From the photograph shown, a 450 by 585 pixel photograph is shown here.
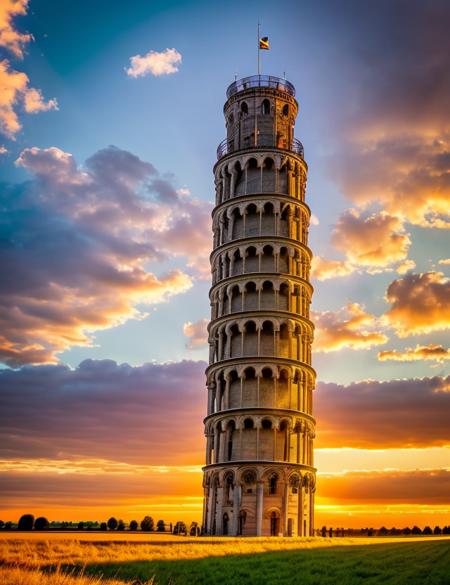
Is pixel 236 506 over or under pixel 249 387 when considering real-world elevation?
under

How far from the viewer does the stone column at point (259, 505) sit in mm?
59250

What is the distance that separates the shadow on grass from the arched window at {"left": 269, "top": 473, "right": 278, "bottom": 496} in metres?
25.9

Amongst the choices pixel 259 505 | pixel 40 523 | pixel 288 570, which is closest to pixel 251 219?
pixel 259 505

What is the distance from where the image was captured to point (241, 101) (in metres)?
78.2

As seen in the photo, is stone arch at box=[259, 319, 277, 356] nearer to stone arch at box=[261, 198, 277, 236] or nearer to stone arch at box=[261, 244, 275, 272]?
stone arch at box=[261, 244, 275, 272]

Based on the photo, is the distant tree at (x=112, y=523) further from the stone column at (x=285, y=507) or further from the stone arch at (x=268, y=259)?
the stone arch at (x=268, y=259)

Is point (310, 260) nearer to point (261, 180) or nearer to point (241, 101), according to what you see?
point (261, 180)

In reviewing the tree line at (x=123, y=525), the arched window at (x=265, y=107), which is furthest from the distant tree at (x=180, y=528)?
the arched window at (x=265, y=107)

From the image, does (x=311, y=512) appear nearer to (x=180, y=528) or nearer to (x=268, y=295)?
(x=180, y=528)

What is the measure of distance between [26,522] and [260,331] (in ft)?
108

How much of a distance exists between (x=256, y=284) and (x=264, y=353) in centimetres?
703

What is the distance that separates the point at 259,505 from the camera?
2365 inches

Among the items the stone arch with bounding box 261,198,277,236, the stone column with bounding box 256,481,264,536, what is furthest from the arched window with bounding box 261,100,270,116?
the stone column with bounding box 256,481,264,536

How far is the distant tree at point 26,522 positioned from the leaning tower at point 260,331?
2072 centimetres
